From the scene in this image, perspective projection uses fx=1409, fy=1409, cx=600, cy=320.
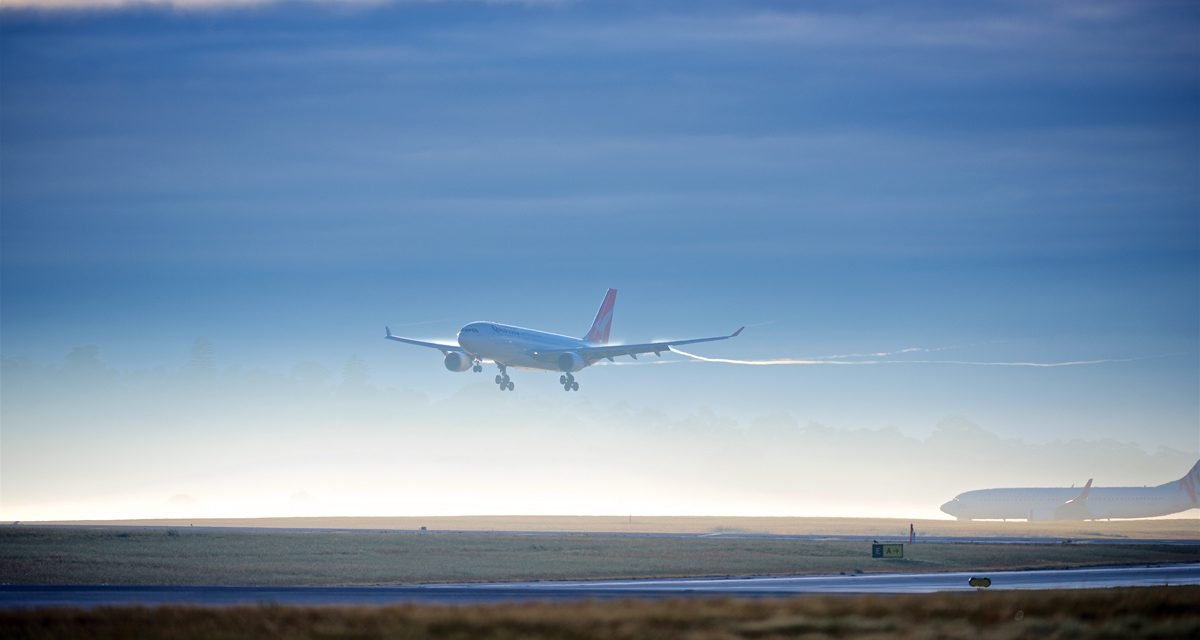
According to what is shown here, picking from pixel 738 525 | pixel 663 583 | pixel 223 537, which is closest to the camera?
pixel 663 583

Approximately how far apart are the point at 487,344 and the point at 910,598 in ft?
235

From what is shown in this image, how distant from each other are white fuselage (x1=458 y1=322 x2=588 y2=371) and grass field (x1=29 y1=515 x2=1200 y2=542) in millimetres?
20903

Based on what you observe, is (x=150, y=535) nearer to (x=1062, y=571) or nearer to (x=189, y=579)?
(x=189, y=579)

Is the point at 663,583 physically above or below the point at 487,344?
below

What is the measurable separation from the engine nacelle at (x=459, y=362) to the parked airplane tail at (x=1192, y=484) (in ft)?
344

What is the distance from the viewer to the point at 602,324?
15112 centimetres

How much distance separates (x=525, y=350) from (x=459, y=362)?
22.3 feet

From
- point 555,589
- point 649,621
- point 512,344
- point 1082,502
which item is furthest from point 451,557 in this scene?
point 1082,502

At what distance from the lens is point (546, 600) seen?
49719mm

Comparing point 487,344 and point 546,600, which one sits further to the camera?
point 487,344

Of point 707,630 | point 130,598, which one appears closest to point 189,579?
point 130,598

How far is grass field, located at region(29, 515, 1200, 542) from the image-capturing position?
139m

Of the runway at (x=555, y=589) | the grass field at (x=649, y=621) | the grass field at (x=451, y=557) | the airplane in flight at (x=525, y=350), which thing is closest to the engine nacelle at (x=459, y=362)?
the airplane in flight at (x=525, y=350)

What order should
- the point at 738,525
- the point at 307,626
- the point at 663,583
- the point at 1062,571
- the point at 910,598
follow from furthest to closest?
the point at 738,525
the point at 1062,571
the point at 663,583
the point at 910,598
the point at 307,626
